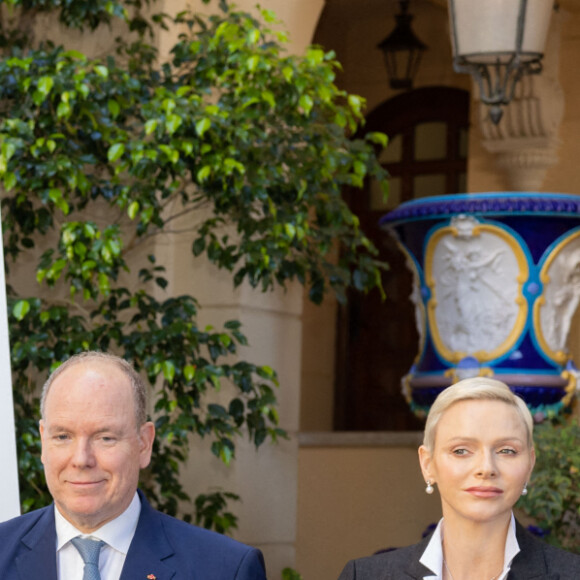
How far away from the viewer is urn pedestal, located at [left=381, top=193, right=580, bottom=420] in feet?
16.4

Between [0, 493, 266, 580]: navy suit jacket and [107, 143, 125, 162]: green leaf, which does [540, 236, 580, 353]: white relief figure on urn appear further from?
[0, 493, 266, 580]: navy suit jacket

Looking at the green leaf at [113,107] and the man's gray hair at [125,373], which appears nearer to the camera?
the man's gray hair at [125,373]

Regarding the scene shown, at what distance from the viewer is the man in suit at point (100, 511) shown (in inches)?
93.3

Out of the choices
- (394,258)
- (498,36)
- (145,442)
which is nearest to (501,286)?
(498,36)

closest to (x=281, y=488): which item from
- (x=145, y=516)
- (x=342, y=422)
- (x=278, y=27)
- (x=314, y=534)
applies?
(x=314, y=534)

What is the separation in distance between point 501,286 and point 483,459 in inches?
109

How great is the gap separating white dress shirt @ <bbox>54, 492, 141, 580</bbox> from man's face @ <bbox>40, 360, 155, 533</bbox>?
0.10 ft

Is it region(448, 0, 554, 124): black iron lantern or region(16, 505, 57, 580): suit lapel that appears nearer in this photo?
region(16, 505, 57, 580): suit lapel

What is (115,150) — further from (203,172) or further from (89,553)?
(89,553)

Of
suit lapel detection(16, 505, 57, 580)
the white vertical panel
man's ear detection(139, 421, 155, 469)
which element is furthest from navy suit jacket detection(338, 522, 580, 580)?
the white vertical panel

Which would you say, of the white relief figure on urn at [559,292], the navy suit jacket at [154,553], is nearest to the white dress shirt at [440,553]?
the navy suit jacket at [154,553]

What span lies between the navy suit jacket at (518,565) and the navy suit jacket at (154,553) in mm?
204

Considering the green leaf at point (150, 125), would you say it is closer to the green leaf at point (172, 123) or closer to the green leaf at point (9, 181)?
the green leaf at point (172, 123)

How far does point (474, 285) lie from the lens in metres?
5.12
